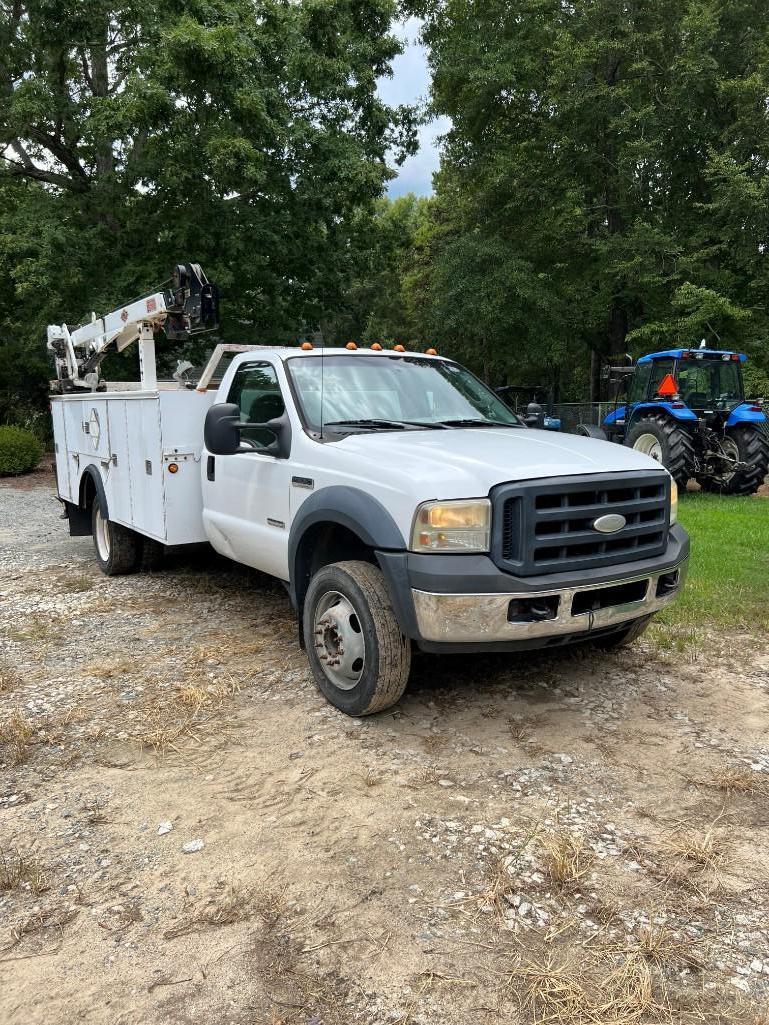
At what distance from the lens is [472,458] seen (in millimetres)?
3787

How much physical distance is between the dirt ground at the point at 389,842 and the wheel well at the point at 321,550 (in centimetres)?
63

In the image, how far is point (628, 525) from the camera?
397cm

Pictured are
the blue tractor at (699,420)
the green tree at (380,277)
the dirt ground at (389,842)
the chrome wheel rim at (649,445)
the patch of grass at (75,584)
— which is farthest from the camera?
the green tree at (380,277)

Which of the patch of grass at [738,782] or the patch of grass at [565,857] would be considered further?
the patch of grass at [738,782]

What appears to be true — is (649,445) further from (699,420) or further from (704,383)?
(704,383)

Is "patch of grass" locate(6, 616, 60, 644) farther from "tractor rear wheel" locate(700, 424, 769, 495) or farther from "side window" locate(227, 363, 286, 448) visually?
"tractor rear wheel" locate(700, 424, 769, 495)

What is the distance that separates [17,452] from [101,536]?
1156cm

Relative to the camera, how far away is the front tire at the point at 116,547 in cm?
723

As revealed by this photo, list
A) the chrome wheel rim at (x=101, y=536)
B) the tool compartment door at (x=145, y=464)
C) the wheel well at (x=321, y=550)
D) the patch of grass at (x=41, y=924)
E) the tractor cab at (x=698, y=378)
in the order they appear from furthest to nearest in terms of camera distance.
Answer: the tractor cab at (x=698, y=378)
the chrome wheel rim at (x=101, y=536)
the tool compartment door at (x=145, y=464)
the wheel well at (x=321, y=550)
the patch of grass at (x=41, y=924)

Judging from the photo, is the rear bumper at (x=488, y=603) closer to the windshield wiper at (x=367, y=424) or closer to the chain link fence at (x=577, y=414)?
the windshield wiper at (x=367, y=424)

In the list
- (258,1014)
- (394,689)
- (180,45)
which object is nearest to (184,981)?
(258,1014)

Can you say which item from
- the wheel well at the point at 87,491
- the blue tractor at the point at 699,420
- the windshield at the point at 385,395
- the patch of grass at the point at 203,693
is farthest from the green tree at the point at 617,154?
the patch of grass at the point at 203,693

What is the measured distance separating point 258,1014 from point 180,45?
50.1ft

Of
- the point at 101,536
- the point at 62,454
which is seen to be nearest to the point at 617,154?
the point at 62,454
